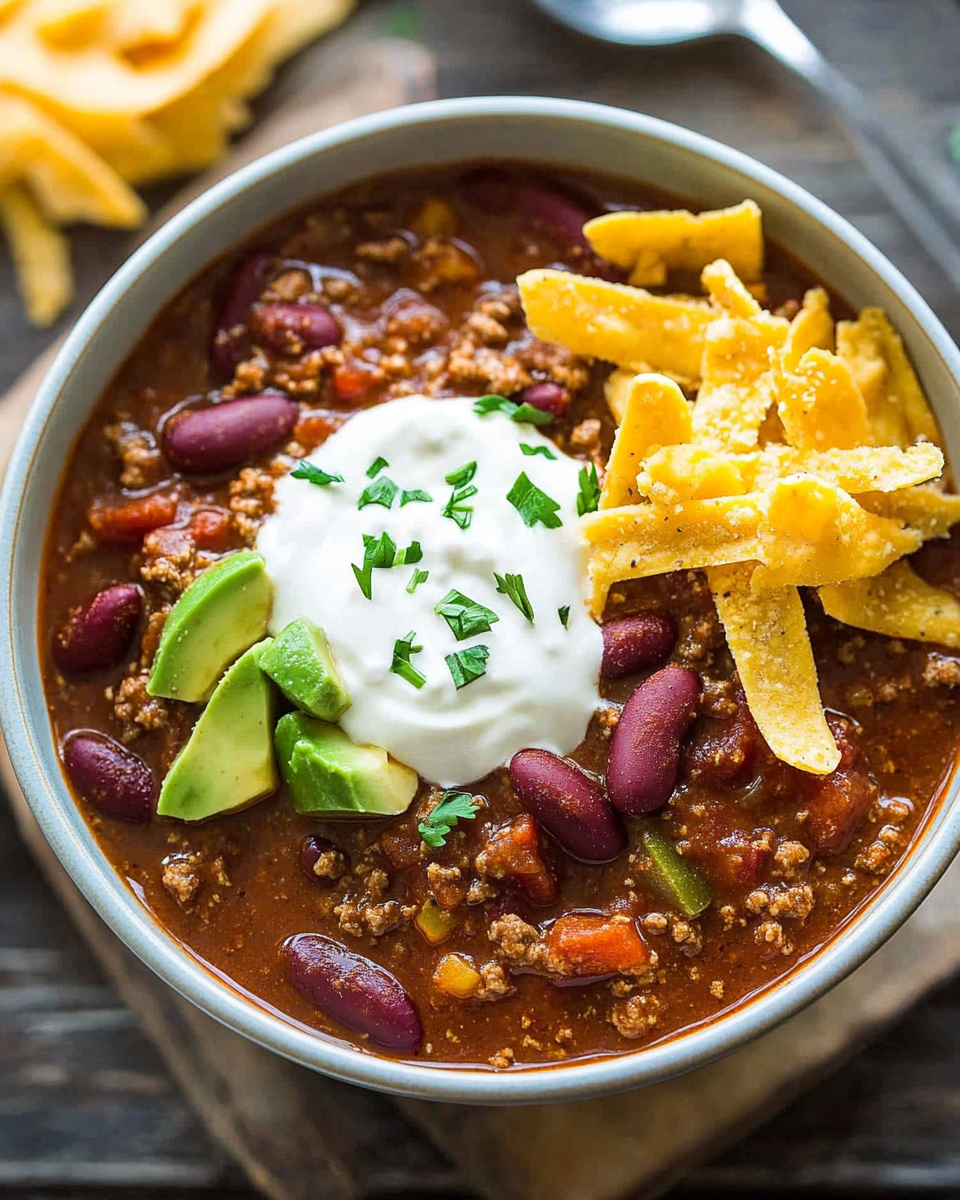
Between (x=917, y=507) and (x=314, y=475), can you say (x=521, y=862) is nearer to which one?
(x=314, y=475)

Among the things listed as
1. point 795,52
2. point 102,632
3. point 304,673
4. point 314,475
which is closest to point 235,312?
point 314,475

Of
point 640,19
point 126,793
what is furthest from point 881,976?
point 640,19

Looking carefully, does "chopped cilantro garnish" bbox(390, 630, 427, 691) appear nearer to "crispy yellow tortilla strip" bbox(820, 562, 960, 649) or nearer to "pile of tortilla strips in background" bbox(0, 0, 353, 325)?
"crispy yellow tortilla strip" bbox(820, 562, 960, 649)

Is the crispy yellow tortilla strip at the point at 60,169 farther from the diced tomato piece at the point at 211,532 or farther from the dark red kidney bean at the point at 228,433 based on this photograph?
the diced tomato piece at the point at 211,532

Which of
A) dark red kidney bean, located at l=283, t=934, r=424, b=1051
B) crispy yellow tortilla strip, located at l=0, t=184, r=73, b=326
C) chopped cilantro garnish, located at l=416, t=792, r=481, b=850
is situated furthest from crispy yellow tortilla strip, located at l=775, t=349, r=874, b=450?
crispy yellow tortilla strip, located at l=0, t=184, r=73, b=326

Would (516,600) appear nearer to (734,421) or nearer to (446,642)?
(446,642)

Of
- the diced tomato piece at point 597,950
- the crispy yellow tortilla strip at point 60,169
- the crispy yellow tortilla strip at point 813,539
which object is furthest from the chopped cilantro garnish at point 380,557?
the crispy yellow tortilla strip at point 60,169
